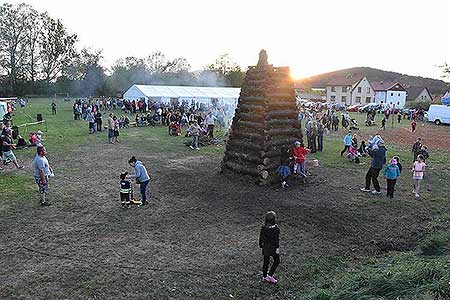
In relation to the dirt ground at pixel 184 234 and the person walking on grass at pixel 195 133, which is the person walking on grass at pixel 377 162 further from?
the person walking on grass at pixel 195 133

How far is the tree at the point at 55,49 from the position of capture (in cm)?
6034

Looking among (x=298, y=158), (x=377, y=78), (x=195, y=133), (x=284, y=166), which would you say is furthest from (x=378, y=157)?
(x=377, y=78)

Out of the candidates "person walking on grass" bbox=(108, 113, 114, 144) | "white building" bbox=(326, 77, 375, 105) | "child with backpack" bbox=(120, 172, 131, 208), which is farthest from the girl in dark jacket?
"white building" bbox=(326, 77, 375, 105)

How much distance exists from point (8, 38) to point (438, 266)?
202 feet

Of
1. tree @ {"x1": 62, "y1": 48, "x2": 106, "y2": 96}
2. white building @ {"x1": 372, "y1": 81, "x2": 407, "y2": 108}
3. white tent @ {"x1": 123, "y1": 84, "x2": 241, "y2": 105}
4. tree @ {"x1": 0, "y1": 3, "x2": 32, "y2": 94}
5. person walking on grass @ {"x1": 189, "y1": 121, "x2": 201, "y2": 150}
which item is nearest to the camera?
person walking on grass @ {"x1": 189, "y1": 121, "x2": 201, "y2": 150}

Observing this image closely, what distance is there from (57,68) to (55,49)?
363cm

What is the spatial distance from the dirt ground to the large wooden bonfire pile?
82 centimetres

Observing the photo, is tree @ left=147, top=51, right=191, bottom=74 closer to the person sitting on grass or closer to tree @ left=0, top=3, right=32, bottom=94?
tree @ left=0, top=3, right=32, bottom=94

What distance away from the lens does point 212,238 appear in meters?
8.55

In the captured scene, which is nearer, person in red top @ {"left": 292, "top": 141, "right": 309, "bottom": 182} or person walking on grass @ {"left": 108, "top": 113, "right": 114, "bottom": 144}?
person in red top @ {"left": 292, "top": 141, "right": 309, "bottom": 182}

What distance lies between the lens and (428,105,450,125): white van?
3909 centimetres

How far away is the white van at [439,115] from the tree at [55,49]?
55.4 meters

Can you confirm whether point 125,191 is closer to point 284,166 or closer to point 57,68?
point 284,166

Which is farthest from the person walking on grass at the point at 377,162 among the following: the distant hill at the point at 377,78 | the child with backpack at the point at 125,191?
the distant hill at the point at 377,78
